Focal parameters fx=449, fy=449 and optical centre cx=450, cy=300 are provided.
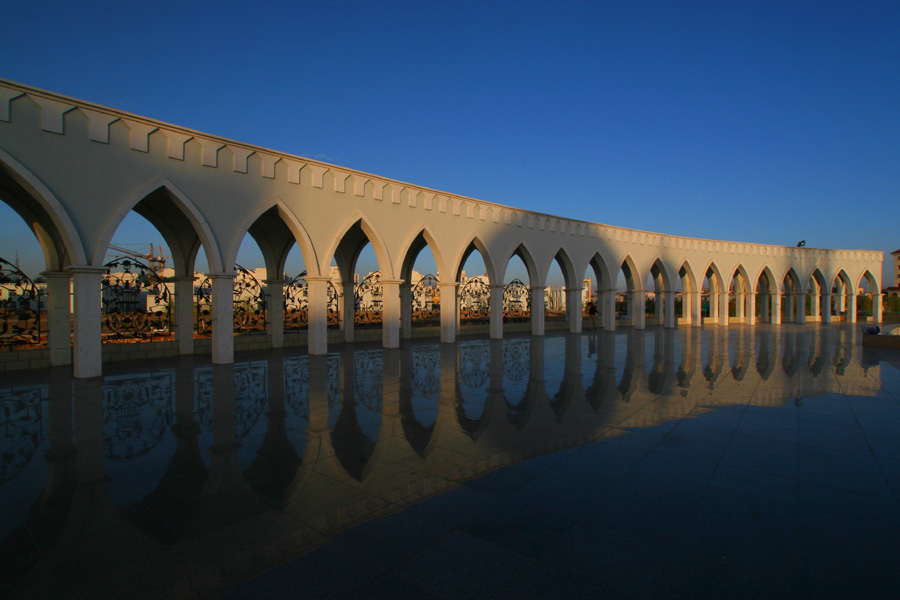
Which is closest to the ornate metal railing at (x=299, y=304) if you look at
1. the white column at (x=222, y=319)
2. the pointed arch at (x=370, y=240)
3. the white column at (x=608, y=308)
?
the pointed arch at (x=370, y=240)

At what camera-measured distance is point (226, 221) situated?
1190cm

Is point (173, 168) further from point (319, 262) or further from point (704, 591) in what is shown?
point (704, 591)

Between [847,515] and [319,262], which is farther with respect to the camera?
[319,262]

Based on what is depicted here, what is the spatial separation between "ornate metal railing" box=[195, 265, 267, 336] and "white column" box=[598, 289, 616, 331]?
57.6ft

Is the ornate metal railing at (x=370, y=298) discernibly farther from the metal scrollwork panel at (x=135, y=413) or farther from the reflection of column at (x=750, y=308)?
the reflection of column at (x=750, y=308)

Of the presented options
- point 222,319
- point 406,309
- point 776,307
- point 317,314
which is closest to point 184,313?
point 222,319

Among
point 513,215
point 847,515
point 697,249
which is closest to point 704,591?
point 847,515

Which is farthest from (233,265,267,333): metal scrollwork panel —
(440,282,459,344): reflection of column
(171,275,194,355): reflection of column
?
(440,282,459,344): reflection of column

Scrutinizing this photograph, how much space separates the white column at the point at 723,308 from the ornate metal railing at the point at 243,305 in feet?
93.2

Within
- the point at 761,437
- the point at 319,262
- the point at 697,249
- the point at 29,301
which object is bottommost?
the point at 761,437

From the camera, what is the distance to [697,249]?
28547mm

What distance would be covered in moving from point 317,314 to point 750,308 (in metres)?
31.2

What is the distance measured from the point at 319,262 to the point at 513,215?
9441mm

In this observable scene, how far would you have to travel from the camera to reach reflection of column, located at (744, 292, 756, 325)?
3147cm
